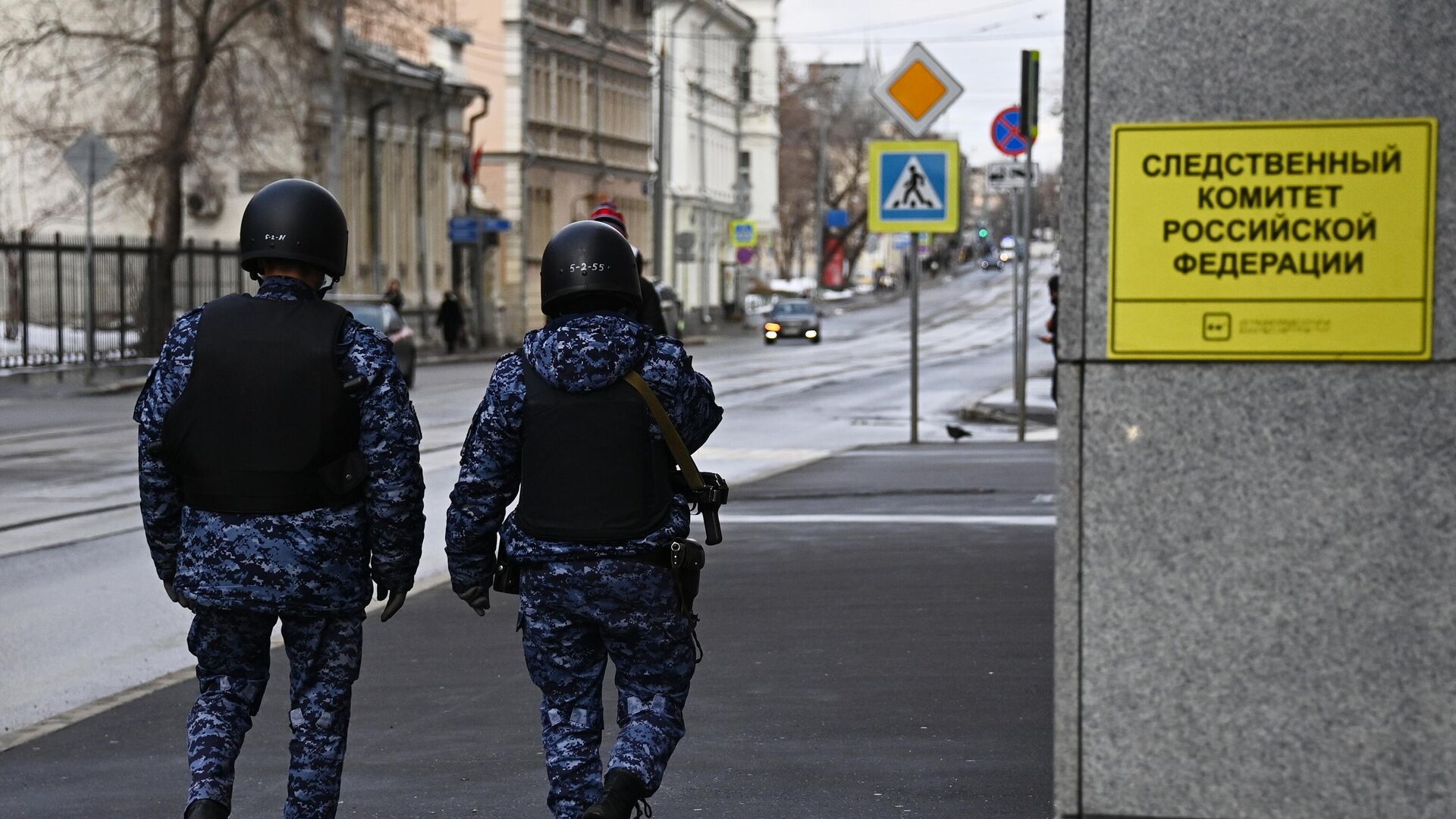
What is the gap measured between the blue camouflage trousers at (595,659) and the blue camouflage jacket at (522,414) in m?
0.07

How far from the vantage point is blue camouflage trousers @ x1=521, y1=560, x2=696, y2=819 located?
545cm

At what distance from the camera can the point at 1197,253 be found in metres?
4.05

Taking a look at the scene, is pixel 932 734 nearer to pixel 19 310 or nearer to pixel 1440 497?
pixel 1440 497

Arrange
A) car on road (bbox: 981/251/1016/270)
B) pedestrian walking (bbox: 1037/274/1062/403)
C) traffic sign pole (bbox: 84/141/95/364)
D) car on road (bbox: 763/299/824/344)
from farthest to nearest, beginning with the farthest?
car on road (bbox: 981/251/1016/270) → car on road (bbox: 763/299/824/344) → traffic sign pole (bbox: 84/141/95/364) → pedestrian walking (bbox: 1037/274/1062/403)

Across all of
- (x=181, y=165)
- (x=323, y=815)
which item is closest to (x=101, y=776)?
(x=323, y=815)

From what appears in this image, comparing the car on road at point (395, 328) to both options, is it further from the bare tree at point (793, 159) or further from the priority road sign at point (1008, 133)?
the bare tree at point (793, 159)

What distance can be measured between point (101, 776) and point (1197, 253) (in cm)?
432

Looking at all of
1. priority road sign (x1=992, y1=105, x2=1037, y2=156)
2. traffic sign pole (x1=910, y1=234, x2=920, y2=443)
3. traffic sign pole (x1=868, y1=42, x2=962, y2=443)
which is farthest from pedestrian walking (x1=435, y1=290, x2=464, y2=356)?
traffic sign pole (x1=868, y1=42, x2=962, y2=443)

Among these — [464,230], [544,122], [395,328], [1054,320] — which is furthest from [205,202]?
[1054,320]

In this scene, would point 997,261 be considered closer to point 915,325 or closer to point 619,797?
point 915,325

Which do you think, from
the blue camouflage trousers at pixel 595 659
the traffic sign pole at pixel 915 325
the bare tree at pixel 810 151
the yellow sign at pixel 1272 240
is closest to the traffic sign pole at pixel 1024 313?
the traffic sign pole at pixel 915 325

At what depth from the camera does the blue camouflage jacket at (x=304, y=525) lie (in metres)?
5.47

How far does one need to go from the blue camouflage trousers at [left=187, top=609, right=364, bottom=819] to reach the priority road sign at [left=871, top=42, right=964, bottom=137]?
15.1 m

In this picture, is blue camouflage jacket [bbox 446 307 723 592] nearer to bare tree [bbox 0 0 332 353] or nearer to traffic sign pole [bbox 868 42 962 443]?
traffic sign pole [bbox 868 42 962 443]
